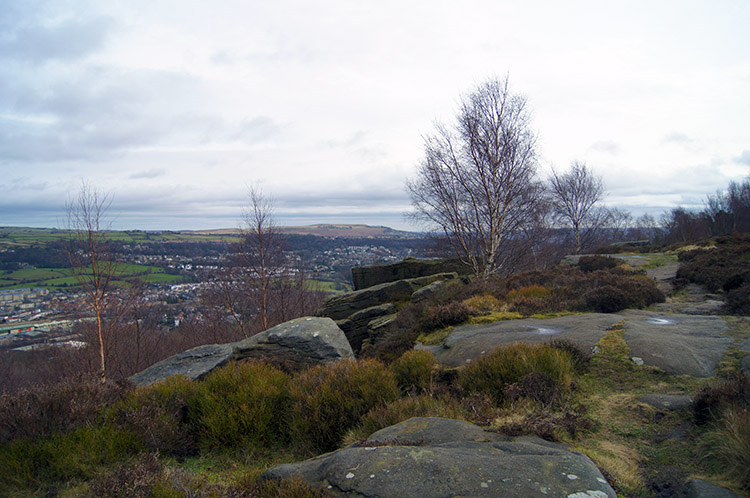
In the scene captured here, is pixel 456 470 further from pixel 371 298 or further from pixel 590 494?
pixel 371 298

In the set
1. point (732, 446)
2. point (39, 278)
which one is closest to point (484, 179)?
point (732, 446)

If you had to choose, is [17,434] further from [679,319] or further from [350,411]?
[679,319]

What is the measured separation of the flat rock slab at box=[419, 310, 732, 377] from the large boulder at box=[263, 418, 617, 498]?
340 cm

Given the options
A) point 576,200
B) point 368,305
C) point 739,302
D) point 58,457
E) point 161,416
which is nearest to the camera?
point 58,457

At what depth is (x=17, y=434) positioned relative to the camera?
396 cm

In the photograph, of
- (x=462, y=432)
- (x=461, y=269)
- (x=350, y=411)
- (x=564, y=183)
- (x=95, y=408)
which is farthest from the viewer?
(x=564, y=183)

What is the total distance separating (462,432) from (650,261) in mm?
22144

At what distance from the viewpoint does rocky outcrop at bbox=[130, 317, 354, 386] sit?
8.16 metres

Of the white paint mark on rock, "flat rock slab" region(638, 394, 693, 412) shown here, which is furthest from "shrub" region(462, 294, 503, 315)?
the white paint mark on rock

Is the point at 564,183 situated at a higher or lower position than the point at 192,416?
higher

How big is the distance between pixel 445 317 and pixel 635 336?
176 inches

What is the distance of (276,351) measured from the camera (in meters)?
8.97

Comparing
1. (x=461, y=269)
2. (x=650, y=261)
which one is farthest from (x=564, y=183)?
(x=461, y=269)

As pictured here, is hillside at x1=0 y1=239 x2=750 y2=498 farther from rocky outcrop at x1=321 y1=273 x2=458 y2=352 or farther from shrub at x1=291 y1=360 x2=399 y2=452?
rocky outcrop at x1=321 y1=273 x2=458 y2=352
